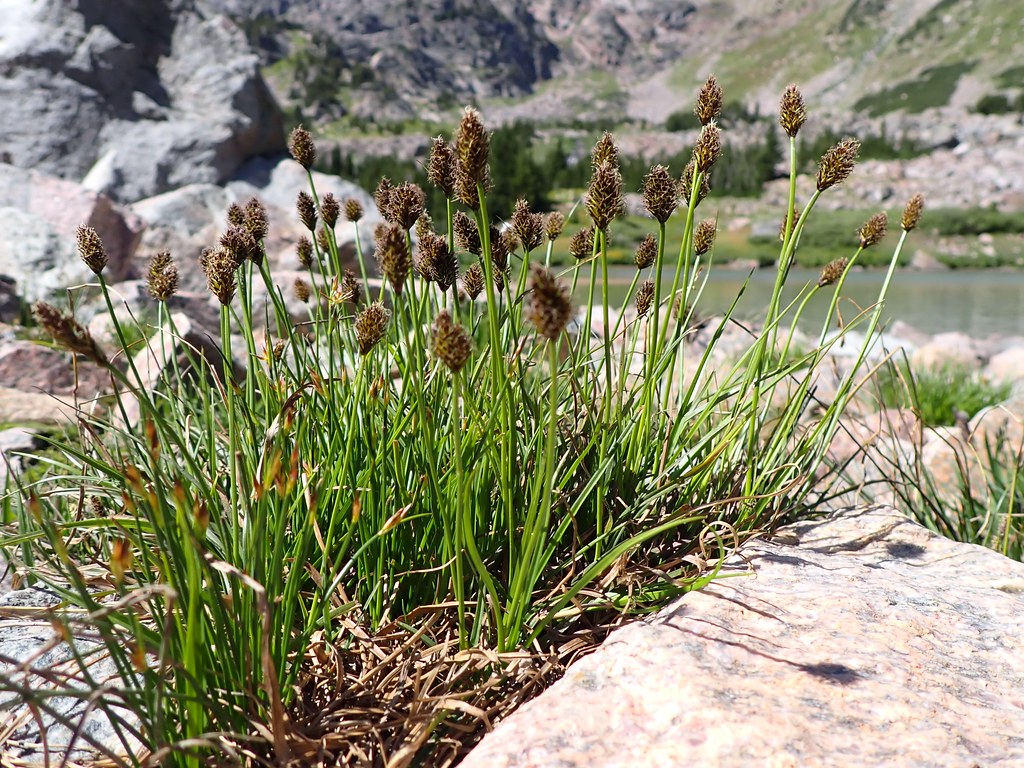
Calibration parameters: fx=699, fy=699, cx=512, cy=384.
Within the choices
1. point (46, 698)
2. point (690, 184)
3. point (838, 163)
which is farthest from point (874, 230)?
point (46, 698)

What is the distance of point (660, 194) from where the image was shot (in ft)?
4.05

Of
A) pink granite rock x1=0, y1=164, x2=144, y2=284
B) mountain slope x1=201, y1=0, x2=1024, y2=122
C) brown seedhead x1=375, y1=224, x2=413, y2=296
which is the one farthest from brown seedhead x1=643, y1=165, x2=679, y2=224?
mountain slope x1=201, y1=0, x2=1024, y2=122

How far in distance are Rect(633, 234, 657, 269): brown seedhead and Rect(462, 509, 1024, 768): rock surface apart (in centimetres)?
69

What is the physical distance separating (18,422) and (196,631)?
2.82m

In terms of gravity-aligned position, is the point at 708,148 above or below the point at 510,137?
below

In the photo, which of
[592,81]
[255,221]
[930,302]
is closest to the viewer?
[255,221]

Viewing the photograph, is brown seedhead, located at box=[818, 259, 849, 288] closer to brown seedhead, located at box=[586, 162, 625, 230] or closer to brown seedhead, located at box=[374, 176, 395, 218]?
brown seedhead, located at box=[586, 162, 625, 230]

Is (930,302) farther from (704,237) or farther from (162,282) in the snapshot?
(162,282)

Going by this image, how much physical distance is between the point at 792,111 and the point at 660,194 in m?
0.39

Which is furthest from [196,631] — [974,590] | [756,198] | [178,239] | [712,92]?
[756,198]

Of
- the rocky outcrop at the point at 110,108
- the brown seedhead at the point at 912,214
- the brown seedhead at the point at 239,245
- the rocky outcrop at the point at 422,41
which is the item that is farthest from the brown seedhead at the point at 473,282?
the rocky outcrop at the point at 422,41

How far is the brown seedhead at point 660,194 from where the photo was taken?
1.23 m

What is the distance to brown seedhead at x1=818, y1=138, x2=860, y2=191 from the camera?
1.34 meters

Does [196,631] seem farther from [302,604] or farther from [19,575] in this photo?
[19,575]
